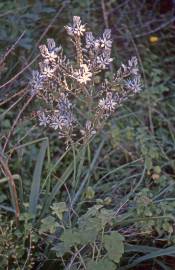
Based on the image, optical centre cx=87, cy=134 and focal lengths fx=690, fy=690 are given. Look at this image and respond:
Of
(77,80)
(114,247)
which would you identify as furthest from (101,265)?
(77,80)

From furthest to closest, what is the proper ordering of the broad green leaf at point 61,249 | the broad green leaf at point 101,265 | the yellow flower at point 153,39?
the yellow flower at point 153,39 < the broad green leaf at point 61,249 < the broad green leaf at point 101,265

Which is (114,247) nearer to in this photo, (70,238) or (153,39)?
(70,238)

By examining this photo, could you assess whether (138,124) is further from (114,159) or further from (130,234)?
(130,234)

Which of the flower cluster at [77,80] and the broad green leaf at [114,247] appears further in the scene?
the flower cluster at [77,80]

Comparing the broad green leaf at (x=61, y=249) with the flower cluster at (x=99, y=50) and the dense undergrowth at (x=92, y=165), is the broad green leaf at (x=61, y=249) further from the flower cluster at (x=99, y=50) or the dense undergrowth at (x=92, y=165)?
the flower cluster at (x=99, y=50)

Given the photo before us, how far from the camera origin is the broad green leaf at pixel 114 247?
90.0 inches

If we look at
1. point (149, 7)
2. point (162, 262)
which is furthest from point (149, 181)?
point (149, 7)

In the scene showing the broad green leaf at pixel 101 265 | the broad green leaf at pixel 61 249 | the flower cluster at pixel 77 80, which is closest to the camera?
the broad green leaf at pixel 101 265

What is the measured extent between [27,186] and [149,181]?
0.59 m

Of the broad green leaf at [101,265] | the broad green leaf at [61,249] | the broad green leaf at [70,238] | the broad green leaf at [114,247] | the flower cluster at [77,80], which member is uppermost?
the flower cluster at [77,80]

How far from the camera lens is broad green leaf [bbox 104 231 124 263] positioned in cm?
229

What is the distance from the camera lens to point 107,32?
2596mm

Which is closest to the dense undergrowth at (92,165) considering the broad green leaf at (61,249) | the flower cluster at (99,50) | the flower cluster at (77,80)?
the broad green leaf at (61,249)

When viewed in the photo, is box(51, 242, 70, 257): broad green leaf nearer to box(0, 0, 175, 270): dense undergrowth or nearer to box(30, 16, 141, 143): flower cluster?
box(0, 0, 175, 270): dense undergrowth
